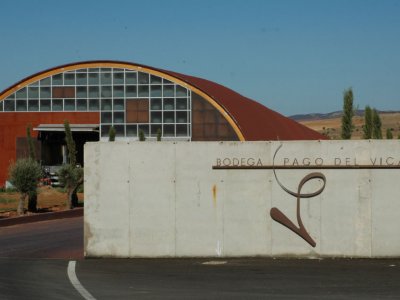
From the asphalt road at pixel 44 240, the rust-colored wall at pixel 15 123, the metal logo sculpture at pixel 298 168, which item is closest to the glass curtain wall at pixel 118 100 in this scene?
the rust-colored wall at pixel 15 123

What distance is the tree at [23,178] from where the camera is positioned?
100 ft

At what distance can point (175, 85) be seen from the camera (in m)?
56.8

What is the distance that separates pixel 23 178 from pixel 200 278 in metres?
18.4

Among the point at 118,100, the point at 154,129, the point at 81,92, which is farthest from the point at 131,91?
the point at 81,92

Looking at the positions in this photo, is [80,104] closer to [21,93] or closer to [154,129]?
[21,93]

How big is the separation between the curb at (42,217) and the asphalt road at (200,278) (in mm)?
8784

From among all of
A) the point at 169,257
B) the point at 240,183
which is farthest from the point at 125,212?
the point at 240,183

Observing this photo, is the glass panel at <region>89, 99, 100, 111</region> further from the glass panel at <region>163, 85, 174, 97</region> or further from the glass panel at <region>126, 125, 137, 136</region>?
the glass panel at <region>163, 85, 174, 97</region>

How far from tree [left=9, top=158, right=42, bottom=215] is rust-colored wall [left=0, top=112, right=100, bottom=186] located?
2800cm

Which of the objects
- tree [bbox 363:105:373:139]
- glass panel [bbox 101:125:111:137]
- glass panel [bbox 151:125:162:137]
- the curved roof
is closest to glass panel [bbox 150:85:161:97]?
the curved roof

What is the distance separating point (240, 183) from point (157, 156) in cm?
180

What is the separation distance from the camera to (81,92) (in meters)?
58.9

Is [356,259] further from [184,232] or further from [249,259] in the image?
[184,232]

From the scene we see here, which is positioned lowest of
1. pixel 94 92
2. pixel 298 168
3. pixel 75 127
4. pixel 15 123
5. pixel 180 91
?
pixel 298 168
